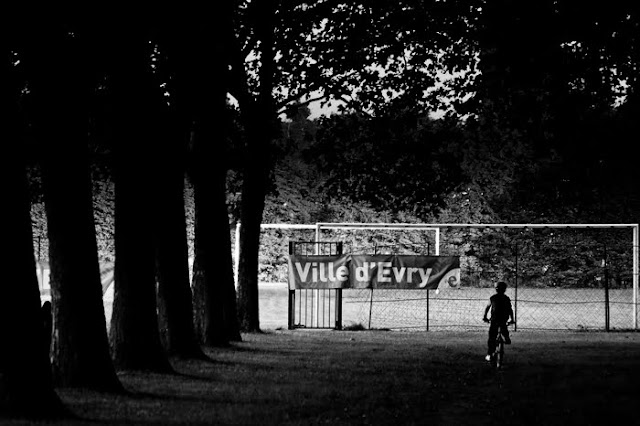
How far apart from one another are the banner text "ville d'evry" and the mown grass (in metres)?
6.86

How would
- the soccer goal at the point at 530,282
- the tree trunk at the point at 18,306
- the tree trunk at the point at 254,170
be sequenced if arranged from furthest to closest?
1. the soccer goal at the point at 530,282
2. the tree trunk at the point at 254,170
3. the tree trunk at the point at 18,306

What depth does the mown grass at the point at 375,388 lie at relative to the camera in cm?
1180

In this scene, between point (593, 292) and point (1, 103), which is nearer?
point (1, 103)

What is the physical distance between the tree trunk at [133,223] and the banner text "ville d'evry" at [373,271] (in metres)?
15.6

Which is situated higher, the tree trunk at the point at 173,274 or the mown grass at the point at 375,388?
the tree trunk at the point at 173,274

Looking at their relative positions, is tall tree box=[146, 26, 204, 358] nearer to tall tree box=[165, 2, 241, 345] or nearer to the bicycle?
tall tree box=[165, 2, 241, 345]

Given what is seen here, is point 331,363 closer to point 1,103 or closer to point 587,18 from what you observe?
point 587,18

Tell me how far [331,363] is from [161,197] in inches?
160

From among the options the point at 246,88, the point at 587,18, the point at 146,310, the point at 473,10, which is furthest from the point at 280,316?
the point at 146,310

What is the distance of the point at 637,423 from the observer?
11.6 meters

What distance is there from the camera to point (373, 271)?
31703 millimetres

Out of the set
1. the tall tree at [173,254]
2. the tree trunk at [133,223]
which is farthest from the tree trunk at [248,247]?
the tree trunk at [133,223]

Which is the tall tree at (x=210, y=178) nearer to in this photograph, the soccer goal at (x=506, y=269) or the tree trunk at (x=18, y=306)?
the tree trunk at (x=18, y=306)

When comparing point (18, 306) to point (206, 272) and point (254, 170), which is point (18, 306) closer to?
point (206, 272)
